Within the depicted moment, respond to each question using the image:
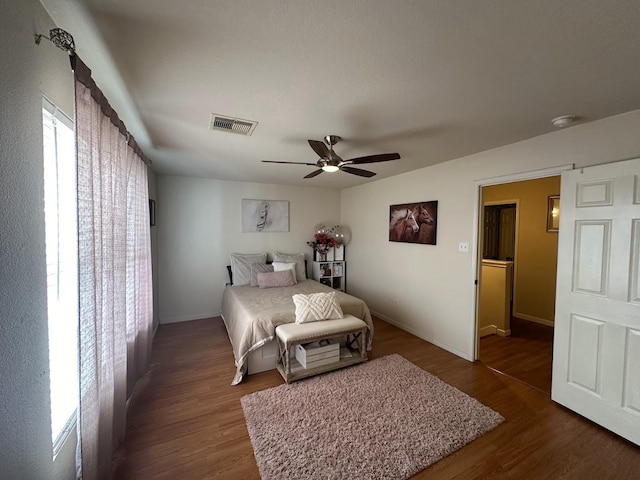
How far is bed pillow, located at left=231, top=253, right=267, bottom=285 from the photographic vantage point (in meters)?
4.17

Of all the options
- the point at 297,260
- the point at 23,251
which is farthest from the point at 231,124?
the point at 297,260

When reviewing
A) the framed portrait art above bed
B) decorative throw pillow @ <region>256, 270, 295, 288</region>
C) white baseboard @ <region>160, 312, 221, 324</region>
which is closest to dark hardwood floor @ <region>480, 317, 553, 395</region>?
decorative throw pillow @ <region>256, 270, 295, 288</region>

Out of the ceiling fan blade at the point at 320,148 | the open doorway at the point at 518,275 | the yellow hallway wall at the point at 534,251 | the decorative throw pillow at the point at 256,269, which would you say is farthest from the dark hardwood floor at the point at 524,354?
the decorative throw pillow at the point at 256,269

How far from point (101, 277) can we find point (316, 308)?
1.88 metres

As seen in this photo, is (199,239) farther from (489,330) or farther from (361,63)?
(489,330)

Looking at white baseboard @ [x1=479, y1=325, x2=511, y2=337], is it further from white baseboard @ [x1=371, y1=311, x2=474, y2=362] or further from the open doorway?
white baseboard @ [x1=371, y1=311, x2=474, y2=362]

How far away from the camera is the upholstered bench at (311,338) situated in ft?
8.04

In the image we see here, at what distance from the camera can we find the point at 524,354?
308cm

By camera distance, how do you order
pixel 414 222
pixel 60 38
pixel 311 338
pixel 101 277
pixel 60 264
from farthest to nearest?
1. pixel 414 222
2. pixel 311 338
3. pixel 101 277
4. pixel 60 264
5. pixel 60 38

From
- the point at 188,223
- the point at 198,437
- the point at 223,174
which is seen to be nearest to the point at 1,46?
the point at 198,437

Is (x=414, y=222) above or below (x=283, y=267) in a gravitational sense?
above

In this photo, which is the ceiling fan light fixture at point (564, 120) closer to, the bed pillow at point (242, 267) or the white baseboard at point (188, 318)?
the bed pillow at point (242, 267)

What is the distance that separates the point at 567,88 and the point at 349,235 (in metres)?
3.80

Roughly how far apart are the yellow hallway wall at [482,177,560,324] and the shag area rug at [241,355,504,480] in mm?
2864
